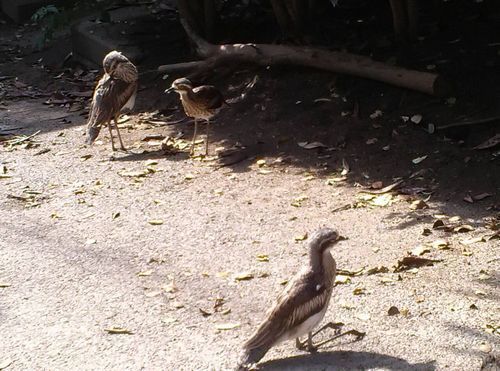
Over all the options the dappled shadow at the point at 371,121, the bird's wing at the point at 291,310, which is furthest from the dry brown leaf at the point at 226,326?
the dappled shadow at the point at 371,121

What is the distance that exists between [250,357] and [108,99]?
16.9 feet

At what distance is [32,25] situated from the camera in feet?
50.0

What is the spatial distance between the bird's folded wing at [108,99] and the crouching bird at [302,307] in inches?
184

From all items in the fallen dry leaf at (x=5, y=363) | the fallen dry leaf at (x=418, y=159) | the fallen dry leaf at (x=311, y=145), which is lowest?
the fallen dry leaf at (x=311, y=145)

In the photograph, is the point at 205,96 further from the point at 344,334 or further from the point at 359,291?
the point at 344,334

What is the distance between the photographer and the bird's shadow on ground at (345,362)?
491 cm

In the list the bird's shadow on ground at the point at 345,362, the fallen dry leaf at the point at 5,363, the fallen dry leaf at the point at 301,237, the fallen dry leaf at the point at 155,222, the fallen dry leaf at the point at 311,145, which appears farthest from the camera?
the fallen dry leaf at the point at 311,145

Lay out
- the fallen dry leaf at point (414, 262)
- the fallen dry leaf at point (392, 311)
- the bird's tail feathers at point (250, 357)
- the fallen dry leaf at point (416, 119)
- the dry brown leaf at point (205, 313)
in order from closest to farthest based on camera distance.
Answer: the bird's tail feathers at point (250, 357), the fallen dry leaf at point (392, 311), the dry brown leaf at point (205, 313), the fallen dry leaf at point (414, 262), the fallen dry leaf at point (416, 119)

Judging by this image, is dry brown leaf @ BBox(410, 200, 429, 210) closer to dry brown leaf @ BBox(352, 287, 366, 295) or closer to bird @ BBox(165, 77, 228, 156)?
dry brown leaf @ BBox(352, 287, 366, 295)

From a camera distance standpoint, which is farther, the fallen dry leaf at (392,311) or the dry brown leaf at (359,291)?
the dry brown leaf at (359,291)

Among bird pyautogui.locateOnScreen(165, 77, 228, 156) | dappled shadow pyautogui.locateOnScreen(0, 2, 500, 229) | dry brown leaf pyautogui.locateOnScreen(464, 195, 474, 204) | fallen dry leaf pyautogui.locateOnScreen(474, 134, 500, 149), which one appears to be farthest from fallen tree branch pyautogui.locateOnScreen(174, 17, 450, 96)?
dry brown leaf pyautogui.locateOnScreen(464, 195, 474, 204)

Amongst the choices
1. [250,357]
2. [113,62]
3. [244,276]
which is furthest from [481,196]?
[113,62]

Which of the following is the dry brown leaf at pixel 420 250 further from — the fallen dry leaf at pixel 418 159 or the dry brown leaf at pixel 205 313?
the fallen dry leaf at pixel 418 159

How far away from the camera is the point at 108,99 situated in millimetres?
9461
